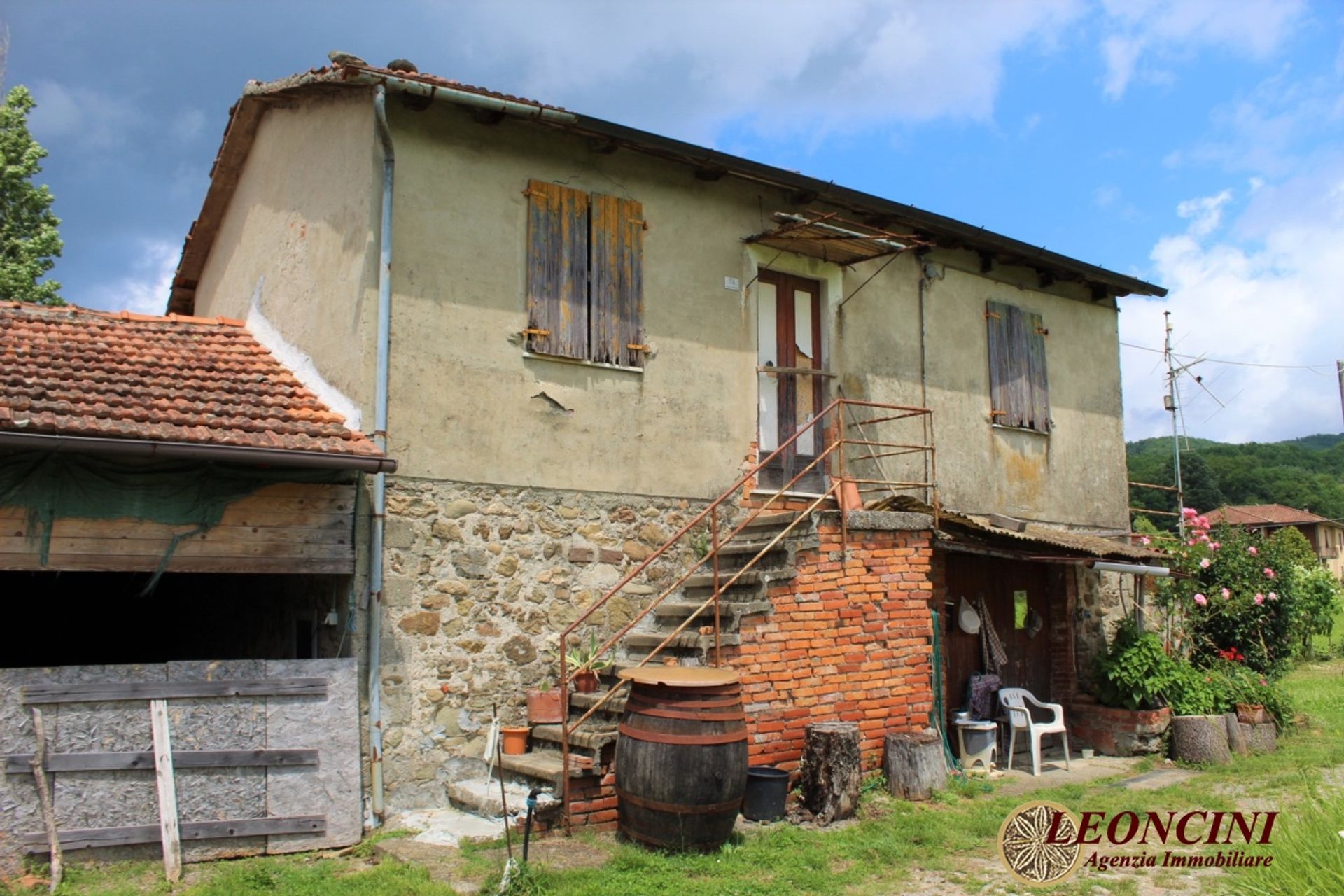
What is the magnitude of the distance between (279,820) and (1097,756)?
8720mm

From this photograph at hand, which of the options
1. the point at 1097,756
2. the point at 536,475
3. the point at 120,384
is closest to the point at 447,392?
the point at 536,475

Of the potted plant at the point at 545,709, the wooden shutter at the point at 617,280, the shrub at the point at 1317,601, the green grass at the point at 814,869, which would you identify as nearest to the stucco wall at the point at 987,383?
the wooden shutter at the point at 617,280

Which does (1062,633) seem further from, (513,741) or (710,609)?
(513,741)

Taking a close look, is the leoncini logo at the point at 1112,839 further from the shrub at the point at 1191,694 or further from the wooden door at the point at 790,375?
the wooden door at the point at 790,375

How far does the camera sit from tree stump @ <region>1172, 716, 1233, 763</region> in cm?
1074

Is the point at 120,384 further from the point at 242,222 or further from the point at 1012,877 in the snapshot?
the point at 1012,877

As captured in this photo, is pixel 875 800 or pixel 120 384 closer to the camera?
pixel 120 384

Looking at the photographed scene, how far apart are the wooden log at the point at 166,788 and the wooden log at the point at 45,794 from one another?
0.57 m

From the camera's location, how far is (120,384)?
24.9 feet

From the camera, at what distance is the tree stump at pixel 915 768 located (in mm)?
8586

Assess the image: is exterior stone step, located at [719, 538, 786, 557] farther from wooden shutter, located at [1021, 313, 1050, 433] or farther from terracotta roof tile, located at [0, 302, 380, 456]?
wooden shutter, located at [1021, 313, 1050, 433]

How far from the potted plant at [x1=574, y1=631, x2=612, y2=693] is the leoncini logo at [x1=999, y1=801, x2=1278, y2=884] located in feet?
10.9

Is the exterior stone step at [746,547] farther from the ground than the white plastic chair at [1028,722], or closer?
farther from the ground

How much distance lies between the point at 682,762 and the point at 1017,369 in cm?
798
